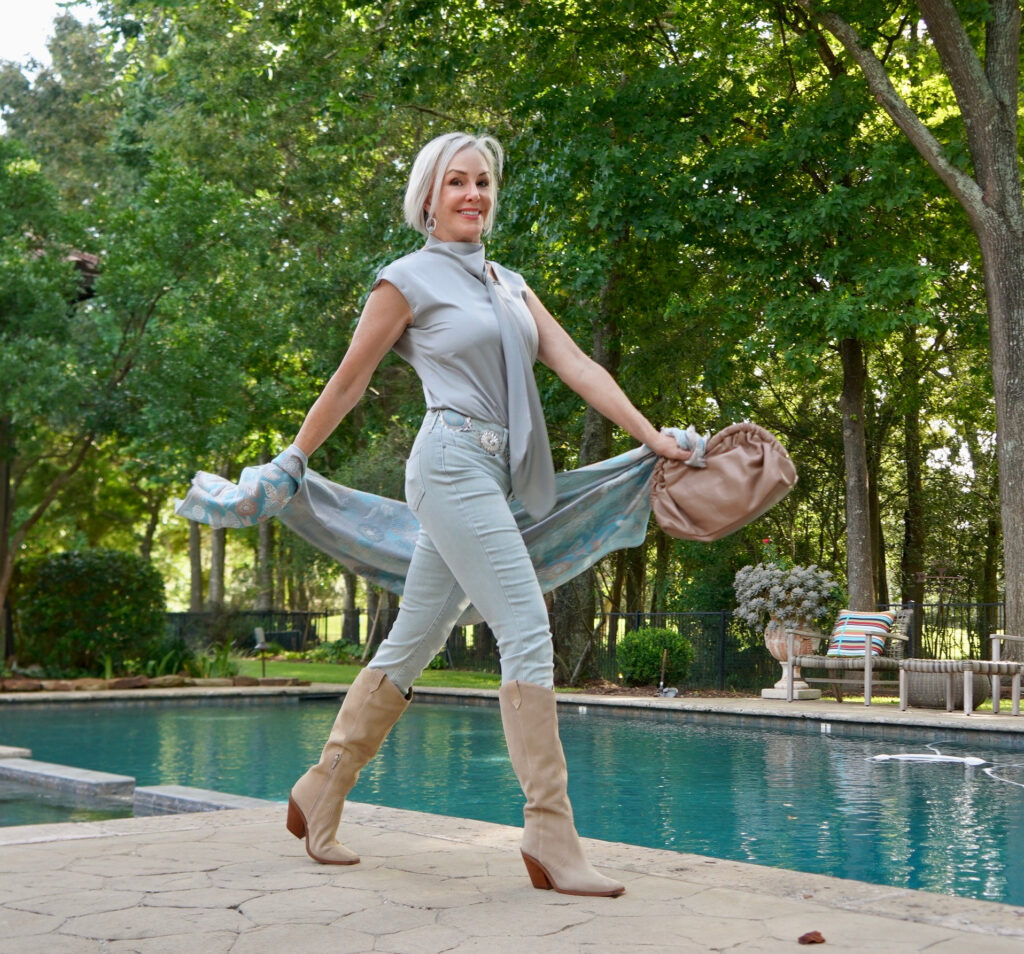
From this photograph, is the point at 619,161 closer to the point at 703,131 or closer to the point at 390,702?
the point at 703,131

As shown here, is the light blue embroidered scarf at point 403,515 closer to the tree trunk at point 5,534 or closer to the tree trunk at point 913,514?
the tree trunk at point 5,534

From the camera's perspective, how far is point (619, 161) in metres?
14.4

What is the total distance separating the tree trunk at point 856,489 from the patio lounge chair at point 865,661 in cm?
75

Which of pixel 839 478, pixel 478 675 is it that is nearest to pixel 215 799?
pixel 478 675

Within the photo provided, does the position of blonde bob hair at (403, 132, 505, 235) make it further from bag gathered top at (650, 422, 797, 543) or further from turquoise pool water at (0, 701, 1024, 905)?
turquoise pool water at (0, 701, 1024, 905)

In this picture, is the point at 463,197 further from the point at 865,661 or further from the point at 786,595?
the point at 786,595

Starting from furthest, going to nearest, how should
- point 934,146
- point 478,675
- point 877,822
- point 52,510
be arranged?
point 52,510 → point 478,675 → point 934,146 → point 877,822

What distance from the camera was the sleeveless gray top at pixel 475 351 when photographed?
11.3 ft

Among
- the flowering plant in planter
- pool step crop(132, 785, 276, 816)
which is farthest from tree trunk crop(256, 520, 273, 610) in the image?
pool step crop(132, 785, 276, 816)

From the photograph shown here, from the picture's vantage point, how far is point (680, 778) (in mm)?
7520

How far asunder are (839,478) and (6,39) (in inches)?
911

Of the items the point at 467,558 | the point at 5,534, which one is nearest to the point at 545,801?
the point at 467,558

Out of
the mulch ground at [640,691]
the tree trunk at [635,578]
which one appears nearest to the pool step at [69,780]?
the mulch ground at [640,691]

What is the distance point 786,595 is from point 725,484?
11.7 metres
